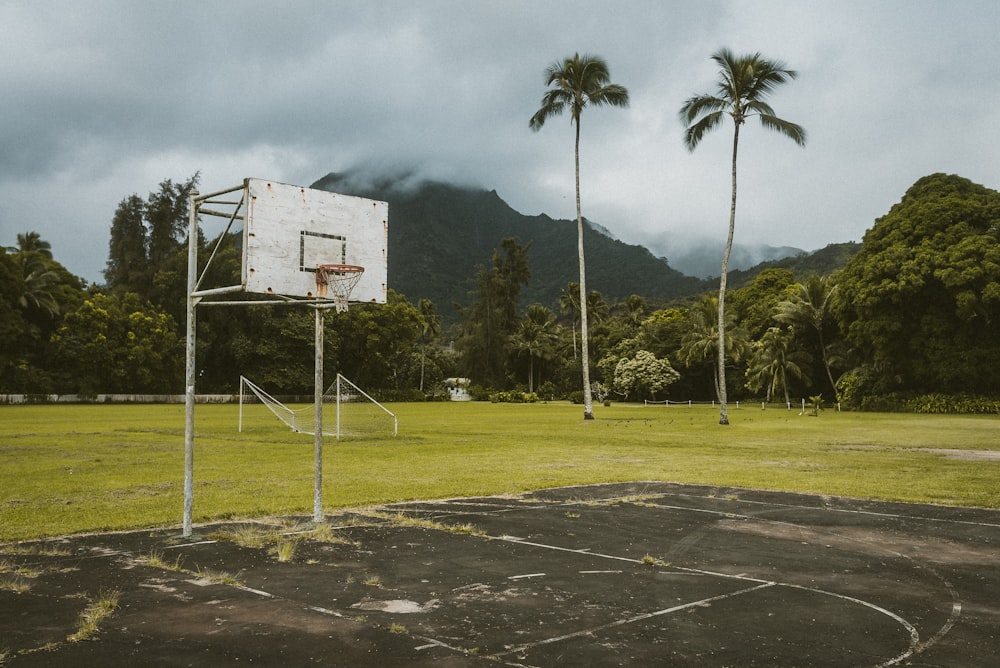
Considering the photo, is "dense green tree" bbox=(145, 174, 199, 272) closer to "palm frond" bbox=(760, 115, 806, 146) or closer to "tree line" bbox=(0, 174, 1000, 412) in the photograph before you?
"tree line" bbox=(0, 174, 1000, 412)

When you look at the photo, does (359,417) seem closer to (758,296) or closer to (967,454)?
(967,454)

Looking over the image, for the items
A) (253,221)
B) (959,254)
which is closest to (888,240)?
(959,254)

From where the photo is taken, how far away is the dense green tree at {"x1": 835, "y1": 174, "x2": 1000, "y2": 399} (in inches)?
1624

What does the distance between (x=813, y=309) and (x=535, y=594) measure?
53.1m

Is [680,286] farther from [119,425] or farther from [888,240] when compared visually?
[119,425]

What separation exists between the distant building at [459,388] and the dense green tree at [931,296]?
1816 inches

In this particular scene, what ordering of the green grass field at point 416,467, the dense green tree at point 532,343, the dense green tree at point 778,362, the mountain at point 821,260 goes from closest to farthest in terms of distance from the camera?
the green grass field at point 416,467 < the dense green tree at point 778,362 < the dense green tree at point 532,343 < the mountain at point 821,260

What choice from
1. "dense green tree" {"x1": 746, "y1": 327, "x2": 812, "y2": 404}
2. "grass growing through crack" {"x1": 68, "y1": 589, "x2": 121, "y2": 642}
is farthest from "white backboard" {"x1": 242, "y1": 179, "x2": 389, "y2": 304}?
"dense green tree" {"x1": 746, "y1": 327, "x2": 812, "y2": 404}

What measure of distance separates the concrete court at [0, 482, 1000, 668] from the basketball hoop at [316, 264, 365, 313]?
2549 mm

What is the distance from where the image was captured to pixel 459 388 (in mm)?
104000

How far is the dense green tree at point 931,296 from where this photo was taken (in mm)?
41250

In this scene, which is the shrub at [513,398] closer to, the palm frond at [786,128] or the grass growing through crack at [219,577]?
the palm frond at [786,128]

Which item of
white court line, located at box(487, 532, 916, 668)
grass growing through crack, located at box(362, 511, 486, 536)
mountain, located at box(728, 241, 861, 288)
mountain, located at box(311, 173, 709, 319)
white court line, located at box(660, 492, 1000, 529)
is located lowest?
white court line, located at box(660, 492, 1000, 529)

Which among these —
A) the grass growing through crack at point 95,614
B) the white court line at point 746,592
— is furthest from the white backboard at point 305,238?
the white court line at point 746,592
